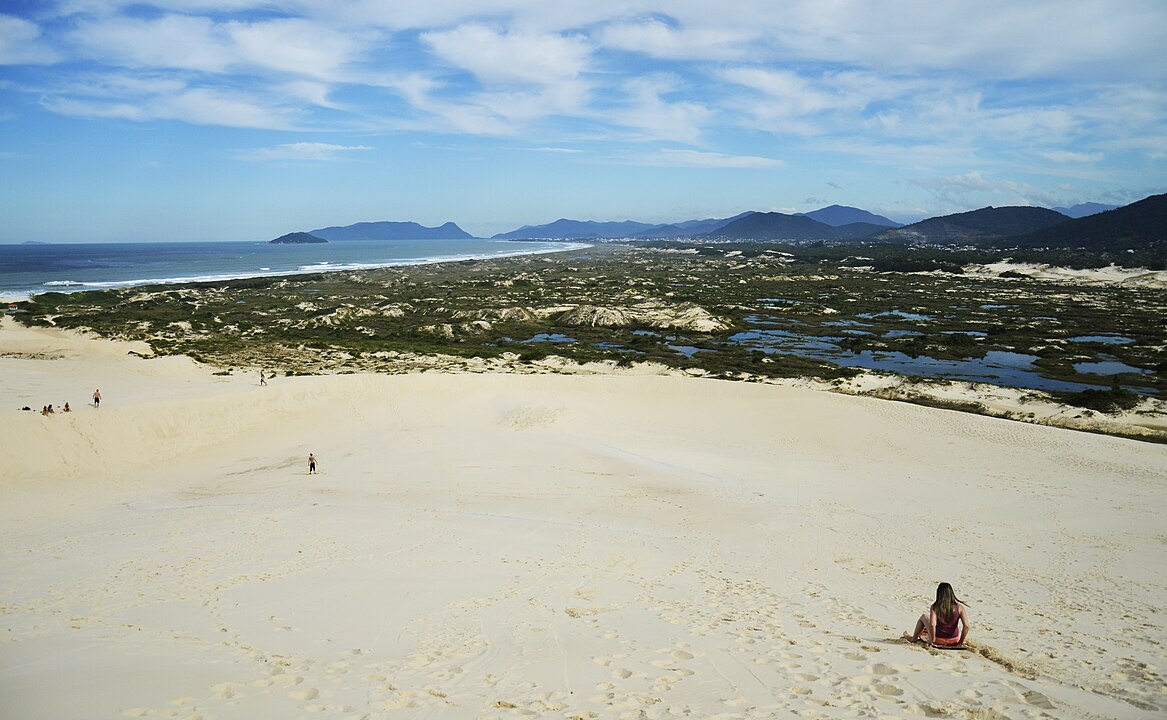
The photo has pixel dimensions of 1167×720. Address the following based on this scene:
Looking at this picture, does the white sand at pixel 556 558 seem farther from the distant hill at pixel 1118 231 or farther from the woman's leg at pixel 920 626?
the distant hill at pixel 1118 231

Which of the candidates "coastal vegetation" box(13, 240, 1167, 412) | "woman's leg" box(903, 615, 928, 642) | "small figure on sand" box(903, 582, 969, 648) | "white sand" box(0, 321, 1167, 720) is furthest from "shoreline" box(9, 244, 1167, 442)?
"woman's leg" box(903, 615, 928, 642)

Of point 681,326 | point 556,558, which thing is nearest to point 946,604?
point 556,558

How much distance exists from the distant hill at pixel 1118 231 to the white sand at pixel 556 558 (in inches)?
5313

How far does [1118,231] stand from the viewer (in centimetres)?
A: 12925

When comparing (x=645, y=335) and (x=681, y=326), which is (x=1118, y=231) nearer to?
(x=681, y=326)

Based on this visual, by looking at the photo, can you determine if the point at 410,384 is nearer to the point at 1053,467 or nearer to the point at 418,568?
the point at 418,568

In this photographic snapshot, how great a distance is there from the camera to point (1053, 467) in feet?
54.4

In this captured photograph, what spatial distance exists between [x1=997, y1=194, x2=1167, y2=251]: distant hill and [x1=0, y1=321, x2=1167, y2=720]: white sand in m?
135

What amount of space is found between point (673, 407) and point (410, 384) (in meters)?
10.2

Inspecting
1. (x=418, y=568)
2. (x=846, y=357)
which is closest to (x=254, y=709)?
(x=418, y=568)

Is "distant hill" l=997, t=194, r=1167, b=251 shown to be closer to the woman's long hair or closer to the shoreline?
the shoreline

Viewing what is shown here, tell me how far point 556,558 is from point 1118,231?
167 meters

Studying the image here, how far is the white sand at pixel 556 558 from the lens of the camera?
18.4 feet

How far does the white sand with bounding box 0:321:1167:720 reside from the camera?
5.60 metres
